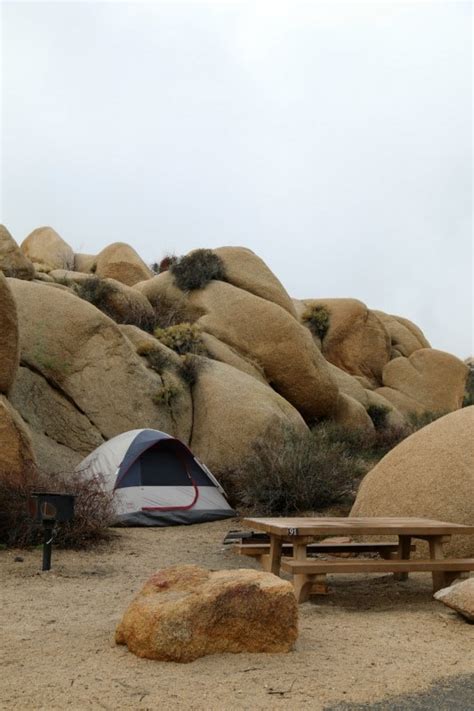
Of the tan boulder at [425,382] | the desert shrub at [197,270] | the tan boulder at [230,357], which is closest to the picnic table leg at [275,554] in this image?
the tan boulder at [230,357]

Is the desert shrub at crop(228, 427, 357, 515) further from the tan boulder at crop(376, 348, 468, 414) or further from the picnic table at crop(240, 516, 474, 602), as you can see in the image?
the tan boulder at crop(376, 348, 468, 414)

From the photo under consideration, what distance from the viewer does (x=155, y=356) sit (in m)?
16.1

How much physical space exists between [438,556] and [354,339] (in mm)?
20923

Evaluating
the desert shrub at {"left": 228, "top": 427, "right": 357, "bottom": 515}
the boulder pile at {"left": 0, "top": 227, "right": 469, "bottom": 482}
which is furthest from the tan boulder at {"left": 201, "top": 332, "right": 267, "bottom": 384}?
the desert shrub at {"left": 228, "top": 427, "right": 357, "bottom": 515}

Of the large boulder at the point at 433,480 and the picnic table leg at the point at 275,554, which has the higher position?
the large boulder at the point at 433,480

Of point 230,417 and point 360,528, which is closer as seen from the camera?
point 360,528

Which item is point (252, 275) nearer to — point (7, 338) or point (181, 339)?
point (181, 339)

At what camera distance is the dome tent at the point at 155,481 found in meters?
11.8

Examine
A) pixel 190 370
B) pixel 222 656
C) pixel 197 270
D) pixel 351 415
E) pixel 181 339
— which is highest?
pixel 197 270

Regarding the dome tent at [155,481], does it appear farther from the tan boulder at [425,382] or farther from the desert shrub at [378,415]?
the tan boulder at [425,382]

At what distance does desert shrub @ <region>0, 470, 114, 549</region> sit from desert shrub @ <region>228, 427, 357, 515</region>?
3.10m

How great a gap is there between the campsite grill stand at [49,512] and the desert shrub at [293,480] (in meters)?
4.97

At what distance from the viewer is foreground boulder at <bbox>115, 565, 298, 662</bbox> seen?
4.64 m

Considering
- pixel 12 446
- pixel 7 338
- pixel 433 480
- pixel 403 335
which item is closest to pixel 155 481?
pixel 12 446
